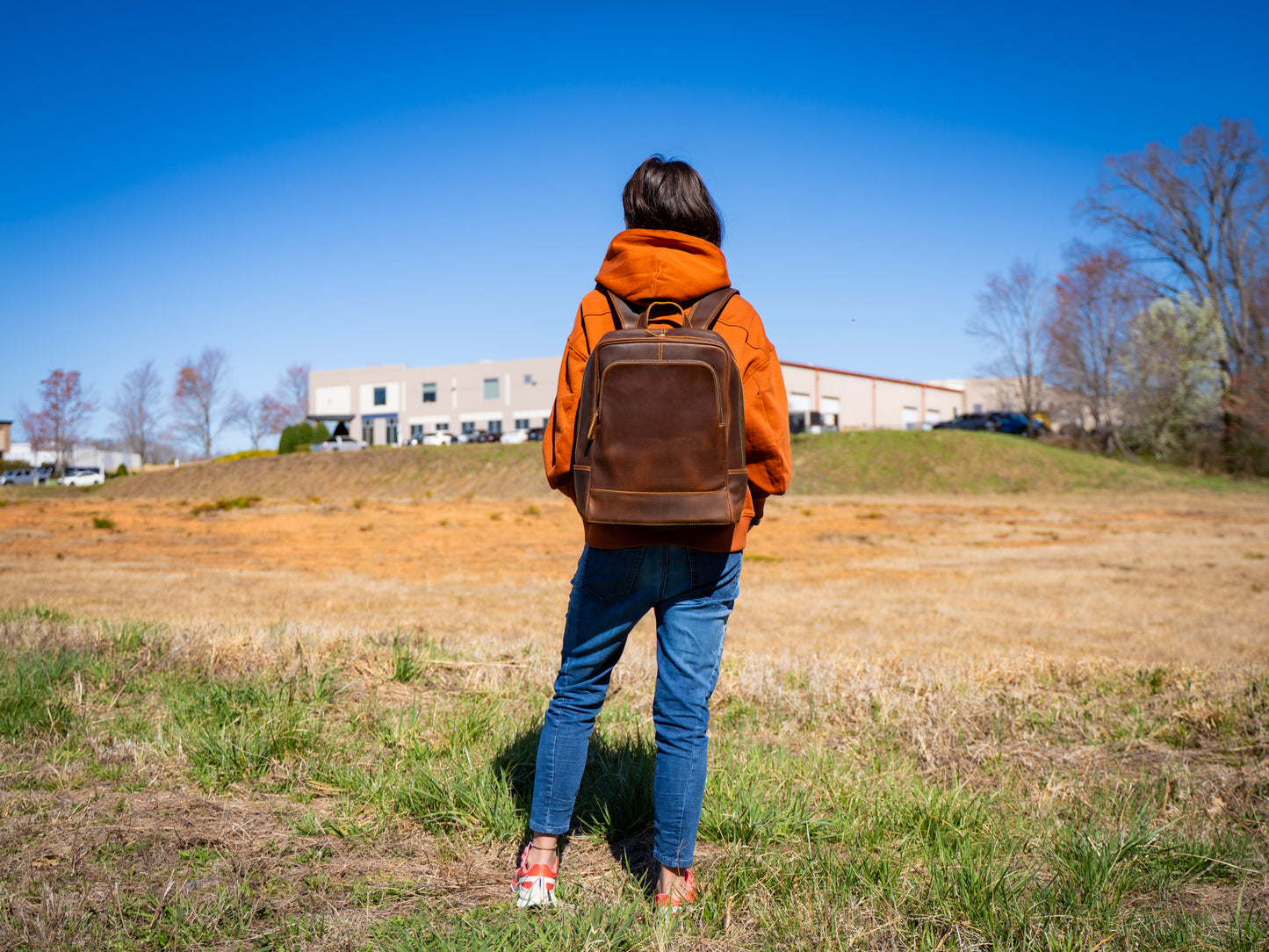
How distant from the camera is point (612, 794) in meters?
2.86

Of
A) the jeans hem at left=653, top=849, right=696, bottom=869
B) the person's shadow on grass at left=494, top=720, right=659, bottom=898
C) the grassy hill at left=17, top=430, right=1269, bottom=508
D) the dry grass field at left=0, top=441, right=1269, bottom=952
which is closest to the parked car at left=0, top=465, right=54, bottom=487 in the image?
the grassy hill at left=17, top=430, right=1269, bottom=508

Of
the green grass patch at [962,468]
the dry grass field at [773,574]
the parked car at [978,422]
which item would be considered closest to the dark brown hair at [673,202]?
the dry grass field at [773,574]

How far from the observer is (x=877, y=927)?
2051 millimetres

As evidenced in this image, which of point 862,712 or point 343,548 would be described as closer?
point 862,712

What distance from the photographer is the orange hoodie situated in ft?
7.04

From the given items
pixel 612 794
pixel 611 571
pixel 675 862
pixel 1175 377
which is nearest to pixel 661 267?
pixel 611 571

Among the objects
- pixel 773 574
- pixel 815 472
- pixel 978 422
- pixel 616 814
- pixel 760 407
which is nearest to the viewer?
pixel 760 407

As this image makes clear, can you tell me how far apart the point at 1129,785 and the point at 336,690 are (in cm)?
337

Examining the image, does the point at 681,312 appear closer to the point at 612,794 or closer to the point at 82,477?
the point at 612,794

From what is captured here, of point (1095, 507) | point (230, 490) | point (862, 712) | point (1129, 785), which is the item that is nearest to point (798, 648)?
point (862, 712)

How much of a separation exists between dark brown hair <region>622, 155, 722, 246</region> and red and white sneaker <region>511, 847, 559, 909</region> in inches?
69.0

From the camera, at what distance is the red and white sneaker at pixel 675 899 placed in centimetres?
215

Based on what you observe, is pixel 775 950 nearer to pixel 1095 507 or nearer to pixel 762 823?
pixel 762 823

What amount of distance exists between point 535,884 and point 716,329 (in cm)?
153
